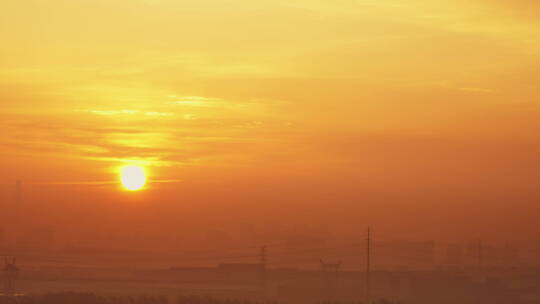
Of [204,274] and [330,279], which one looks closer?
[330,279]

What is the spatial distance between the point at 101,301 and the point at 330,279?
69311 mm

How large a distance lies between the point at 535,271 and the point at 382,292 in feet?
141

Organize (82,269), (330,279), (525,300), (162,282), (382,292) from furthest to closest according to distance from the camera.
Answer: (82,269) < (162,282) < (330,279) < (382,292) < (525,300)

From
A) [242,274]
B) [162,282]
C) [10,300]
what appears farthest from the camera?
[242,274]

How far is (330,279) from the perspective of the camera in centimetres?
12088

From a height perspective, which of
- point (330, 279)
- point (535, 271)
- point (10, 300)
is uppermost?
point (535, 271)

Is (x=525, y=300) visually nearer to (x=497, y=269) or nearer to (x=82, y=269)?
(x=497, y=269)

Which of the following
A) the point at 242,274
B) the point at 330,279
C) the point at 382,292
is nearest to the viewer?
the point at 382,292

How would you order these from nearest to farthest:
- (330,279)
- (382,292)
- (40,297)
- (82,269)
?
(40,297)
(382,292)
(330,279)
(82,269)

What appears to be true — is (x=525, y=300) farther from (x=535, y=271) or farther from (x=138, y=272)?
(x=138, y=272)

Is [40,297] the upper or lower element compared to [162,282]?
lower

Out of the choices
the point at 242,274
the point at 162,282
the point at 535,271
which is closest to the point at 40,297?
the point at 162,282

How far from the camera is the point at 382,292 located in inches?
4358

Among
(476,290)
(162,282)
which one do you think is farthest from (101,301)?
(162,282)
